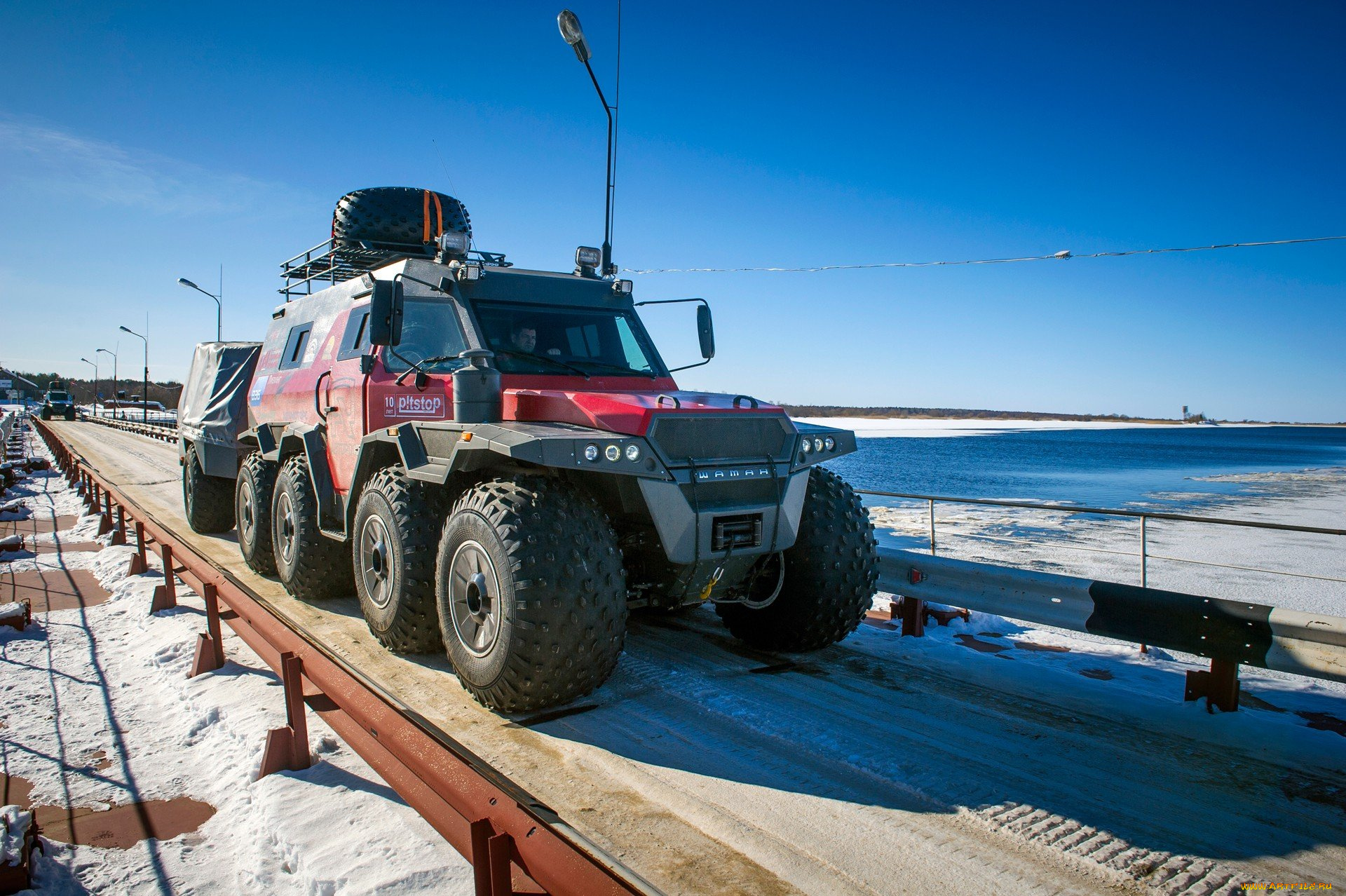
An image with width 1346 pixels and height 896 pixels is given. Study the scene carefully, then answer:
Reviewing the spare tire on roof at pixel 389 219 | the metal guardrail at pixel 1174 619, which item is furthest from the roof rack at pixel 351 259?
the metal guardrail at pixel 1174 619

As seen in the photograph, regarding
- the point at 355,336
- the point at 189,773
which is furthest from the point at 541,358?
the point at 189,773

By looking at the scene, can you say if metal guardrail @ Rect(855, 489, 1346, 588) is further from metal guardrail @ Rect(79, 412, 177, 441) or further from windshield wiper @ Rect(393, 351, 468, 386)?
metal guardrail @ Rect(79, 412, 177, 441)

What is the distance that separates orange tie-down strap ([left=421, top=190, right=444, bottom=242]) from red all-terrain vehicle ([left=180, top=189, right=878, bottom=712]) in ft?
2.42

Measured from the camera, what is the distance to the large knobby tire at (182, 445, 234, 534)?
394 inches

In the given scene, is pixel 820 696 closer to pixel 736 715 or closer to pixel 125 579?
pixel 736 715

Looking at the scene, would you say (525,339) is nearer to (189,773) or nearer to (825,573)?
(825,573)

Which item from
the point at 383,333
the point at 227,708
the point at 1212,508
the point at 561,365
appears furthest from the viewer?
the point at 1212,508

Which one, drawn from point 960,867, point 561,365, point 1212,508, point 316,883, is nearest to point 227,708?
point 316,883

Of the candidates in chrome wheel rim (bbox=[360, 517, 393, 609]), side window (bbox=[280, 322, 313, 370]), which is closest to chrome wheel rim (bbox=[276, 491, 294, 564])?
side window (bbox=[280, 322, 313, 370])

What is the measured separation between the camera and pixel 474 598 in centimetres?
423

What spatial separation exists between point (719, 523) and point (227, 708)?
301 centimetres

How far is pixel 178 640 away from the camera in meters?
5.96

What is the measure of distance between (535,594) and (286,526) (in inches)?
152

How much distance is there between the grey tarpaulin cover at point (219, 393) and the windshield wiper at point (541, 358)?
5350 mm
